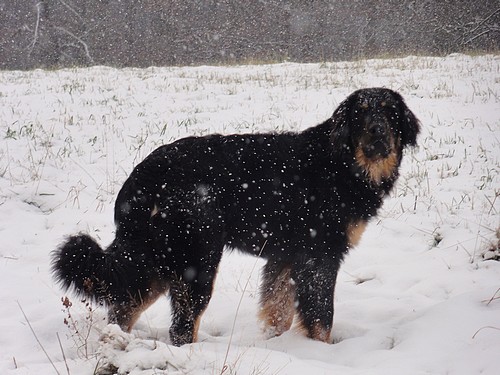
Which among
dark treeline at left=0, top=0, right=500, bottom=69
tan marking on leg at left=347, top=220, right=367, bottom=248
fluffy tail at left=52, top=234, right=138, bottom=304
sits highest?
dark treeline at left=0, top=0, right=500, bottom=69

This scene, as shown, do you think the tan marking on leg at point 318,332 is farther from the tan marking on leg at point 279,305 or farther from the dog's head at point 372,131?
the dog's head at point 372,131

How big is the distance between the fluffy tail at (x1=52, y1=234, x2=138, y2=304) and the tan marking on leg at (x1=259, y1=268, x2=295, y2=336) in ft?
3.83

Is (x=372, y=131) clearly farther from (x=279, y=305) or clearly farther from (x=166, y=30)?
(x=166, y=30)

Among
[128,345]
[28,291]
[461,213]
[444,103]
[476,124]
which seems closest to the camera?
[128,345]

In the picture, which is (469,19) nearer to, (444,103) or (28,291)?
(444,103)

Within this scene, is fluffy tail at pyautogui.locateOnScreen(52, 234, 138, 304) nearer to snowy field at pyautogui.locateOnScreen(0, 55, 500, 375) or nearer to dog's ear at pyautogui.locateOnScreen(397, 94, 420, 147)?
snowy field at pyautogui.locateOnScreen(0, 55, 500, 375)

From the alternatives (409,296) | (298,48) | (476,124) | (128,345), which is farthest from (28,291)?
(298,48)

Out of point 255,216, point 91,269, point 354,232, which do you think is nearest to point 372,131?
point 354,232

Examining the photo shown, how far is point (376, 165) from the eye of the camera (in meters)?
3.86

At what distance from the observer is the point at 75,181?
251 inches

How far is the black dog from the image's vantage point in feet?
11.1

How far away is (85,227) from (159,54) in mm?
30077

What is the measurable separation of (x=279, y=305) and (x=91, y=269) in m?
1.50

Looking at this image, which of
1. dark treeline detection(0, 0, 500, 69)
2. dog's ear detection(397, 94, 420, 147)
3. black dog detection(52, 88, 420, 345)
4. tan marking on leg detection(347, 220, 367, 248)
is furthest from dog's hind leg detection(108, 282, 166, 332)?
dark treeline detection(0, 0, 500, 69)
